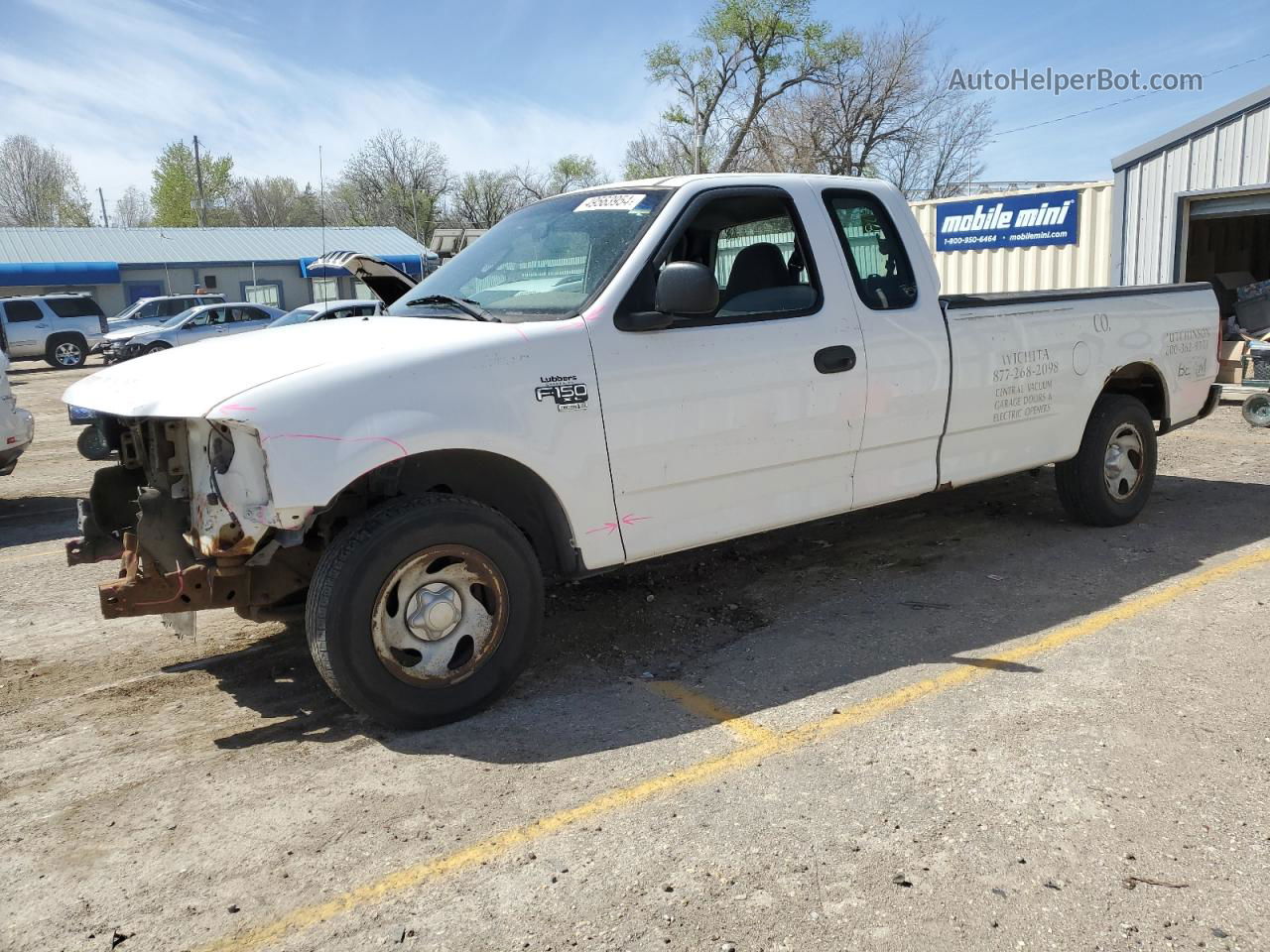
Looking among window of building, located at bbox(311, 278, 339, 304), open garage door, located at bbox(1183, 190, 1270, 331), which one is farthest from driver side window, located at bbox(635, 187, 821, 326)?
open garage door, located at bbox(1183, 190, 1270, 331)

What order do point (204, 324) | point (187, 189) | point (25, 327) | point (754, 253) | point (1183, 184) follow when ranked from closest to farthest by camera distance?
point (754, 253)
point (1183, 184)
point (204, 324)
point (25, 327)
point (187, 189)

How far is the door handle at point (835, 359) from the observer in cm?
454

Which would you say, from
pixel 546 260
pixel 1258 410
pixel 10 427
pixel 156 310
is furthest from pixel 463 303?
pixel 156 310

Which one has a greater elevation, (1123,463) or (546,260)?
(546,260)

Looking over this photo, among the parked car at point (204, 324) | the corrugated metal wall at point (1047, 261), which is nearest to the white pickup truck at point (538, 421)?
the corrugated metal wall at point (1047, 261)

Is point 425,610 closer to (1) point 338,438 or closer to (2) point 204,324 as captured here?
(1) point 338,438

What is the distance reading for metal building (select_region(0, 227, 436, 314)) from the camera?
41125mm

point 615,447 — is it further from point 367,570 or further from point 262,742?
point 262,742

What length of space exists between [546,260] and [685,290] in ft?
2.60

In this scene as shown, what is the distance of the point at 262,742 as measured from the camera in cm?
370

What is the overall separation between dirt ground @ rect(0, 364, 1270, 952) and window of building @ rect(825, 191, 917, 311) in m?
1.55

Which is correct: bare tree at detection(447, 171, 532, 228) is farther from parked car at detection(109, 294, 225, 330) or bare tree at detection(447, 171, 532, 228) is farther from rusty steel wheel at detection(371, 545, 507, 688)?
rusty steel wheel at detection(371, 545, 507, 688)

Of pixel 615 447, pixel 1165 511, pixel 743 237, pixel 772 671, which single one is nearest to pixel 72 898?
pixel 615 447

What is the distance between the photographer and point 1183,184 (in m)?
13.7
